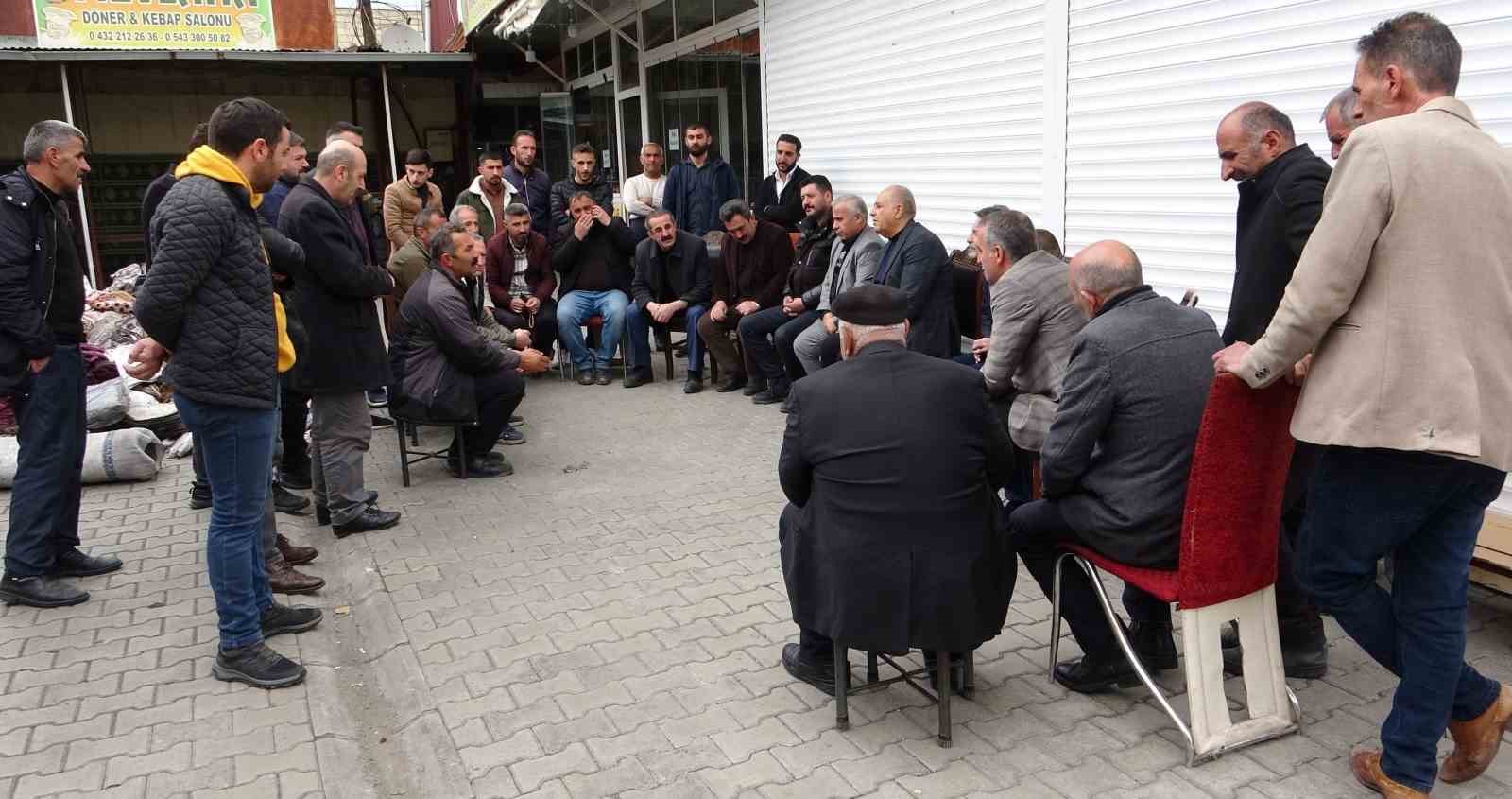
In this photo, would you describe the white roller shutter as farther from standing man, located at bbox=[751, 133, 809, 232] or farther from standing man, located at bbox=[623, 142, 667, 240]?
standing man, located at bbox=[623, 142, 667, 240]

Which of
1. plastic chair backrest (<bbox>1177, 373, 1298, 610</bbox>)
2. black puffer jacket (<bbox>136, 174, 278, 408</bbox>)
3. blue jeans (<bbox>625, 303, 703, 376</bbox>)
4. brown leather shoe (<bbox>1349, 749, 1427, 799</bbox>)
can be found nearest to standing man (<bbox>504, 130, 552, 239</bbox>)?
blue jeans (<bbox>625, 303, 703, 376</bbox>)

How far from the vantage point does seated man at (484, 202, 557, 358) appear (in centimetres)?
843

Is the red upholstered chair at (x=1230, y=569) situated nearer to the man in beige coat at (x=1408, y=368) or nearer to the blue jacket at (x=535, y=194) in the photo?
the man in beige coat at (x=1408, y=368)

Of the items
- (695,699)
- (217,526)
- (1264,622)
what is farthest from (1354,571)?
(217,526)

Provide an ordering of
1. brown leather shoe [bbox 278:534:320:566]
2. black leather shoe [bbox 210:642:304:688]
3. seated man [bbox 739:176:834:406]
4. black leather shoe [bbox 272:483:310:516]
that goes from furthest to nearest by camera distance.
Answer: seated man [bbox 739:176:834:406] < black leather shoe [bbox 272:483:310:516] < brown leather shoe [bbox 278:534:320:566] < black leather shoe [bbox 210:642:304:688]

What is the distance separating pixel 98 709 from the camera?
11.9 ft

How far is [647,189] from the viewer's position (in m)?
10.3

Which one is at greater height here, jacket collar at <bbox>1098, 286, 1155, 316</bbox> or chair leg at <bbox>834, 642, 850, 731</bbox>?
jacket collar at <bbox>1098, 286, 1155, 316</bbox>

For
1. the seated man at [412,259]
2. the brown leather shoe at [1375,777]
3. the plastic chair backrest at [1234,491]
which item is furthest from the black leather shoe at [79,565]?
the brown leather shoe at [1375,777]

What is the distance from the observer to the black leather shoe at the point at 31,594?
14.5 feet

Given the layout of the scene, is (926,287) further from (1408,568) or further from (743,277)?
(1408,568)

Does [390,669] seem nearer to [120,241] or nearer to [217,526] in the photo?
[217,526]

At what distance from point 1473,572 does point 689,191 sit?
24.2 ft

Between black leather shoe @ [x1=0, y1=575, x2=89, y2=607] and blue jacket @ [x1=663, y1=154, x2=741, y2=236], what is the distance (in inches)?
247
